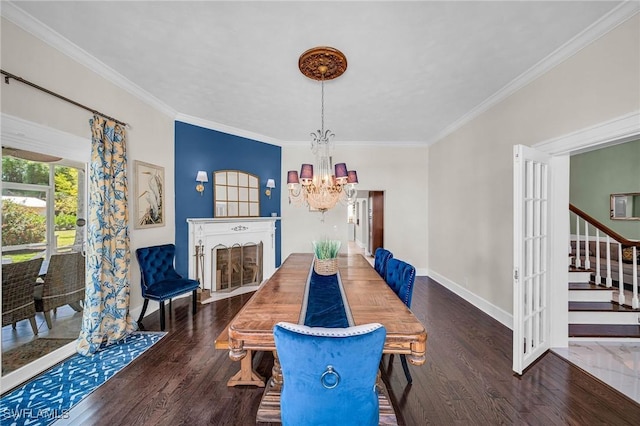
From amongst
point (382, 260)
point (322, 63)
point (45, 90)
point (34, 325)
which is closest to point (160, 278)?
point (34, 325)

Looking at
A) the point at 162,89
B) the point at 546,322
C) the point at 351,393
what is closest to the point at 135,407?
the point at 351,393

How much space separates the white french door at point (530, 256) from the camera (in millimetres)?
2186

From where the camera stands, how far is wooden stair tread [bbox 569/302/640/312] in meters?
2.85

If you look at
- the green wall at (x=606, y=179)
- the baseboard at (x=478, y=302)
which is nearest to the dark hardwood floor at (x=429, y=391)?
the baseboard at (x=478, y=302)

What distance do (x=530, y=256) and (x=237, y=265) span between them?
411 cm

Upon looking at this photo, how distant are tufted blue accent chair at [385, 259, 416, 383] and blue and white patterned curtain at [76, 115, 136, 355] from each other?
2895mm

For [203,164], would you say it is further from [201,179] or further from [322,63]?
[322,63]

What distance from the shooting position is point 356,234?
11.9 metres

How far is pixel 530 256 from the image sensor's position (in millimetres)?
2307

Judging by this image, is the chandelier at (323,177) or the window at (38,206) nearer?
the window at (38,206)

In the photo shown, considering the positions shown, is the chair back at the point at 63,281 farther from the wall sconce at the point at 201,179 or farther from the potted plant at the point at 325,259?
the potted plant at the point at 325,259

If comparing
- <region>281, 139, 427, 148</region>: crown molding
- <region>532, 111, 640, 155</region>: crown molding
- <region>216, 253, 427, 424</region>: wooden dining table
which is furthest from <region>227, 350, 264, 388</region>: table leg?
<region>281, 139, 427, 148</region>: crown molding

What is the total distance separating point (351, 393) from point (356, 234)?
10914 millimetres

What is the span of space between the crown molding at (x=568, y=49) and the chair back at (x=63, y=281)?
16.8 ft
